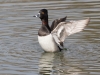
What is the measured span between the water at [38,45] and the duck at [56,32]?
23 centimetres

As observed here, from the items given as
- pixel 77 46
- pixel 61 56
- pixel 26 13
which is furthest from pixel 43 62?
pixel 26 13

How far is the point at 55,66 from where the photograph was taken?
11.1 metres

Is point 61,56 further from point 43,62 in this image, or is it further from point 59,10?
point 59,10

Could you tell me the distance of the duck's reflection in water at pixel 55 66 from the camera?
10.6 metres

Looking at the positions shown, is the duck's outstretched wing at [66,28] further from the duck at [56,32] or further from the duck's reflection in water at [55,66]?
the duck's reflection in water at [55,66]

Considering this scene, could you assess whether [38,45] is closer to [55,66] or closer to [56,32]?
[56,32]

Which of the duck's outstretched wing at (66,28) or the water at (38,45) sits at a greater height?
the duck's outstretched wing at (66,28)

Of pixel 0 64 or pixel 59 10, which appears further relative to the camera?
pixel 59 10

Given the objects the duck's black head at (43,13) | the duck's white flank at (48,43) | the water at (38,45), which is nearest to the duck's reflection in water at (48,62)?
the water at (38,45)

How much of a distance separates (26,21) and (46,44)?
3771 mm

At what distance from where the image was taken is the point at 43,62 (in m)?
11.6

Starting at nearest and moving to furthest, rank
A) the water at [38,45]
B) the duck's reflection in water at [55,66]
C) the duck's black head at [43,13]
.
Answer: the duck's reflection in water at [55,66]
the water at [38,45]
the duck's black head at [43,13]

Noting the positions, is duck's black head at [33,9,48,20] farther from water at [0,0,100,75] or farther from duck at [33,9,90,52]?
water at [0,0,100,75]

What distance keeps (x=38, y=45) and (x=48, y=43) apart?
1137 millimetres
